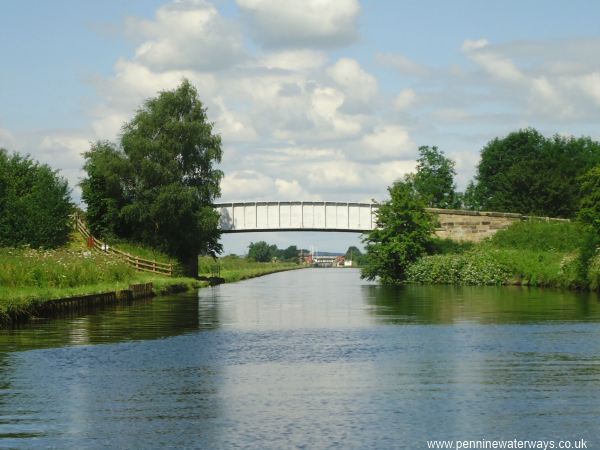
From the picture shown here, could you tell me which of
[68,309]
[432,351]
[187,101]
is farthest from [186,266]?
[432,351]

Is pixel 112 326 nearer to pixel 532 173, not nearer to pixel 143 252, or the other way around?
pixel 143 252

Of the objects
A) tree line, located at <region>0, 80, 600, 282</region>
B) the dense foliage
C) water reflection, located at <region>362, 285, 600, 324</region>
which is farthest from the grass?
the dense foliage

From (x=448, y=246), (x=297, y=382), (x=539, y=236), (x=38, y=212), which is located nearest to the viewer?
(x=297, y=382)

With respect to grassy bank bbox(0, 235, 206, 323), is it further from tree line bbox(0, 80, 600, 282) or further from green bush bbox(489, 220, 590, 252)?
green bush bbox(489, 220, 590, 252)

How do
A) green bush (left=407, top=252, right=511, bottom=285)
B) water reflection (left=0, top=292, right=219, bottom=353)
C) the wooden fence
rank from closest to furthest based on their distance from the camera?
1. water reflection (left=0, top=292, right=219, bottom=353)
2. the wooden fence
3. green bush (left=407, top=252, right=511, bottom=285)

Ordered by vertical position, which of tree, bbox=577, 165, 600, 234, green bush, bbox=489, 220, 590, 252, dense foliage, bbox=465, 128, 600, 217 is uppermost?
dense foliage, bbox=465, 128, 600, 217

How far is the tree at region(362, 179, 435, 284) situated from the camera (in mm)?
73188

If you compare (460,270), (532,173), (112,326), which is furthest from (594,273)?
(532,173)

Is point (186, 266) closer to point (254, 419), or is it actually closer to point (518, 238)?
point (518, 238)

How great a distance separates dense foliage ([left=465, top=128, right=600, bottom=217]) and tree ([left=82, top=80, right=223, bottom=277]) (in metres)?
39.4

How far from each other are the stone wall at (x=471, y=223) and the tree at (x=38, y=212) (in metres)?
30.9

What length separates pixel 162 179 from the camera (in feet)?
224

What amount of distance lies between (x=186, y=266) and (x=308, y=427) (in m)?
59.3

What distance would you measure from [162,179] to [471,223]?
92.2 ft
